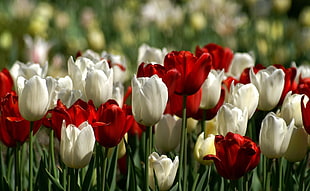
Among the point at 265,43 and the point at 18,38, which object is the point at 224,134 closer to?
the point at 265,43

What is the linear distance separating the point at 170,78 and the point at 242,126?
0.29 metres

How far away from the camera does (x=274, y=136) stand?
1854 mm

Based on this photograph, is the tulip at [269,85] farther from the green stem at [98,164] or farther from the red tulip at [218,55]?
the green stem at [98,164]

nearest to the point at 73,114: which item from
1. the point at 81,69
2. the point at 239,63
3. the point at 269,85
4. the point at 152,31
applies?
the point at 81,69

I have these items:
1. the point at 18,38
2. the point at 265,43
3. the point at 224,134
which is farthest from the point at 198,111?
the point at 18,38

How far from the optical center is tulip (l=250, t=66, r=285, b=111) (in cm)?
208

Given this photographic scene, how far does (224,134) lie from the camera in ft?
6.45

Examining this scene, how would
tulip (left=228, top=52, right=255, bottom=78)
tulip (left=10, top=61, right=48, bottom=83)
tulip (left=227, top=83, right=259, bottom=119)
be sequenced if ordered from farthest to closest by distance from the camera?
tulip (left=228, top=52, right=255, bottom=78) → tulip (left=10, top=61, right=48, bottom=83) → tulip (left=227, top=83, right=259, bottom=119)

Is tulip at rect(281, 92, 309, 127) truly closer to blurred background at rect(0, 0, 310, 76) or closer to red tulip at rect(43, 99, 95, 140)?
red tulip at rect(43, 99, 95, 140)

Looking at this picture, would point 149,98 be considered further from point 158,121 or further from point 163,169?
point 163,169

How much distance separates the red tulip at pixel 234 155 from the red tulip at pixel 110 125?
0.28m

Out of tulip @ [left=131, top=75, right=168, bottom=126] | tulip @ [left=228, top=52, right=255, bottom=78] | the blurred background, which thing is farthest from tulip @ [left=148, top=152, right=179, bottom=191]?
the blurred background

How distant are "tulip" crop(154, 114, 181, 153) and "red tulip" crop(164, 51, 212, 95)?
28cm

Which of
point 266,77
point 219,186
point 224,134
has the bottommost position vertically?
point 219,186
